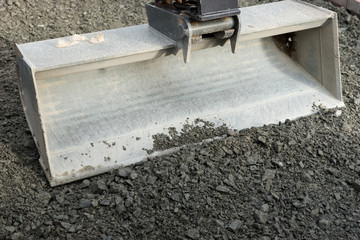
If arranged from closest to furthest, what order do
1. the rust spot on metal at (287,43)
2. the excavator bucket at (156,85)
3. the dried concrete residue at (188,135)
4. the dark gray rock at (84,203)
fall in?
the dark gray rock at (84,203) < the excavator bucket at (156,85) < the dried concrete residue at (188,135) < the rust spot on metal at (287,43)

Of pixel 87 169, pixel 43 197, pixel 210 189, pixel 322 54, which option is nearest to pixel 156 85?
pixel 87 169

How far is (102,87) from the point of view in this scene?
320 cm

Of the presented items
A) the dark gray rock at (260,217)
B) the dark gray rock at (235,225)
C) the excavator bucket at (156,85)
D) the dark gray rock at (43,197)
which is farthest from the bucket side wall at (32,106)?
the dark gray rock at (260,217)

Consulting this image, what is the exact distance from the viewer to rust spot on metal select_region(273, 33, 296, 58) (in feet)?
12.1

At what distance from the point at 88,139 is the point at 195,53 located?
972mm

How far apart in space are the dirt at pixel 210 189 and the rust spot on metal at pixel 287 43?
22.7 inches

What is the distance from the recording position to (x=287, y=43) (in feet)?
12.3

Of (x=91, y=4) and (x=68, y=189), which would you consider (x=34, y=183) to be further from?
(x=91, y=4)

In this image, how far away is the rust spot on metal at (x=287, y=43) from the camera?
12.1 feet

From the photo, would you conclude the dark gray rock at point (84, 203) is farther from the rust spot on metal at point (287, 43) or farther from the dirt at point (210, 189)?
the rust spot on metal at point (287, 43)

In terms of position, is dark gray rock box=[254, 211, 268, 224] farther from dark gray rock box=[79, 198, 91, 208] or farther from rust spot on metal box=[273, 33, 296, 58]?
rust spot on metal box=[273, 33, 296, 58]

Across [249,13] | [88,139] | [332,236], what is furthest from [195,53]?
[332,236]

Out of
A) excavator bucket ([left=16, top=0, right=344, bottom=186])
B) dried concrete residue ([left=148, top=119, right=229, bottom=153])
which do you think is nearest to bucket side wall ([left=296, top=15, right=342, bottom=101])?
excavator bucket ([left=16, top=0, right=344, bottom=186])

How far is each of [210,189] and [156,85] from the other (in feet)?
2.97
